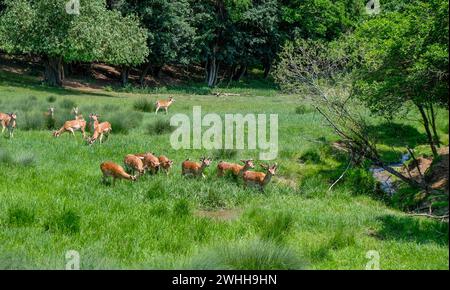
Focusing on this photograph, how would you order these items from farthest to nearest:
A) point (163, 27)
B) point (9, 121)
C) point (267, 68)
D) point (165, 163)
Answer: point (267, 68), point (163, 27), point (9, 121), point (165, 163)

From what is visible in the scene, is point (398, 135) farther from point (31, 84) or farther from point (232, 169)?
point (31, 84)

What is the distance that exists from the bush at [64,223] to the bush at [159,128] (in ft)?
36.8

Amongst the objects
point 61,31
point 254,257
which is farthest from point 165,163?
point 61,31

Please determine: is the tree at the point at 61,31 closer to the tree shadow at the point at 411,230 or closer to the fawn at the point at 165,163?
the fawn at the point at 165,163

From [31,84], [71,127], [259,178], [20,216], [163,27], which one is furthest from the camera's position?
[163,27]

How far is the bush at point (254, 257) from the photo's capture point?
641 cm

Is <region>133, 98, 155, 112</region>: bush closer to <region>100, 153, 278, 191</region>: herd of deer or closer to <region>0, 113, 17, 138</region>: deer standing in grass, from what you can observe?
<region>0, 113, 17, 138</region>: deer standing in grass

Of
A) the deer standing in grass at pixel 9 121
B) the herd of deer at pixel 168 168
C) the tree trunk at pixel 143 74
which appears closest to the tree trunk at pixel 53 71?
the tree trunk at pixel 143 74

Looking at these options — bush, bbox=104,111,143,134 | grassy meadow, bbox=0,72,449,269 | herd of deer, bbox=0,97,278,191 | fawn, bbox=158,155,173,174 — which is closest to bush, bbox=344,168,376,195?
grassy meadow, bbox=0,72,449,269

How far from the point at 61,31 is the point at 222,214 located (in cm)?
3097

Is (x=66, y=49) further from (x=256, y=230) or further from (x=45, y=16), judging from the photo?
(x=256, y=230)

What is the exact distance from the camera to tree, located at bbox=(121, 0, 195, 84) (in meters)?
48.6

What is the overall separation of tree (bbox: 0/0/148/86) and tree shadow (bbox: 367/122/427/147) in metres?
22.4

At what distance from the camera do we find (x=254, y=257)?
6590 mm
